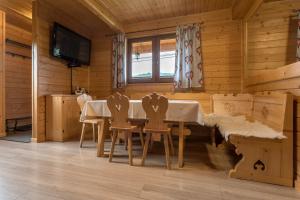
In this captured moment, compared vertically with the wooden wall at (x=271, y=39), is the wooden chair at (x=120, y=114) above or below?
below

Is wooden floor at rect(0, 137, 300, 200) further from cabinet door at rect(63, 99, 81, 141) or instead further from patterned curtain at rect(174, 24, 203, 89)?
patterned curtain at rect(174, 24, 203, 89)

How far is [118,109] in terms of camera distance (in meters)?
2.28

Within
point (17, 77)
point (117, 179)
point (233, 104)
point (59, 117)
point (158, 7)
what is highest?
point (158, 7)

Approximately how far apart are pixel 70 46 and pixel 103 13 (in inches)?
41.6

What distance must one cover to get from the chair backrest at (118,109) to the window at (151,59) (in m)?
2.12

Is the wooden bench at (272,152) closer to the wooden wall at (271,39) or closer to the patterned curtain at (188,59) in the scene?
the wooden wall at (271,39)

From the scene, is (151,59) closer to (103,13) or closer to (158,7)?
(158,7)

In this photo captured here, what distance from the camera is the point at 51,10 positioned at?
372 cm

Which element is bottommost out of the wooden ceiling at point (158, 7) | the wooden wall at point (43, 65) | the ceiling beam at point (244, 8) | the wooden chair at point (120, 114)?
the wooden chair at point (120, 114)

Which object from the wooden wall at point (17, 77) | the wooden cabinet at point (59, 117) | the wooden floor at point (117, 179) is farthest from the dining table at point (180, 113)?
the wooden wall at point (17, 77)

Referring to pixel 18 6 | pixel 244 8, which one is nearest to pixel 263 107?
pixel 244 8

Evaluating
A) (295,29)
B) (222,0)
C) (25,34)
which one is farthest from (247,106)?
(25,34)

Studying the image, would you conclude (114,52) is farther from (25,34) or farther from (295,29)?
(295,29)

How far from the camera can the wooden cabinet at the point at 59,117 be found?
3496 millimetres
